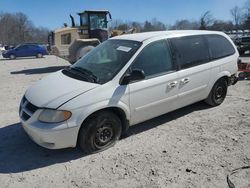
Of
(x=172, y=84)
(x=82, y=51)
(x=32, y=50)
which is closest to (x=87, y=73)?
(x=172, y=84)

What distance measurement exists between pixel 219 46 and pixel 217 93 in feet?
3.44

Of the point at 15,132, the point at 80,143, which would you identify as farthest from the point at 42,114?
the point at 15,132

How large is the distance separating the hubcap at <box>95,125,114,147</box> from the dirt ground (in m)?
0.16

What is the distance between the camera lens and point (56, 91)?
4645 mm

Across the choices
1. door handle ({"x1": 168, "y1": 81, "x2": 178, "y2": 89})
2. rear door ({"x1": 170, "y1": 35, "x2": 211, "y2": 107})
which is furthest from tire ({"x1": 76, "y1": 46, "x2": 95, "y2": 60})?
door handle ({"x1": 168, "y1": 81, "x2": 178, "y2": 89})

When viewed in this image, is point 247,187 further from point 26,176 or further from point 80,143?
point 26,176

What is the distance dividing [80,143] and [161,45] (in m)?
2.31

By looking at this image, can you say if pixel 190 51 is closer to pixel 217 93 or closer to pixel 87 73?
pixel 217 93

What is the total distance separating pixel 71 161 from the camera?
4.48 meters

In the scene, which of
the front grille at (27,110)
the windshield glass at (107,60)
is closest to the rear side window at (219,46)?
the windshield glass at (107,60)

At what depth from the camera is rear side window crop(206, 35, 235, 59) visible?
6391mm

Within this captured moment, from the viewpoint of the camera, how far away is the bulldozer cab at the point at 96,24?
17.2 m

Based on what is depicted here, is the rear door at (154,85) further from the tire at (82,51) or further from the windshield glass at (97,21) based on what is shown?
the windshield glass at (97,21)

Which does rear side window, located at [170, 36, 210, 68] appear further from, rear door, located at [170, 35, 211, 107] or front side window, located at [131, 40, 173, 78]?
front side window, located at [131, 40, 173, 78]
